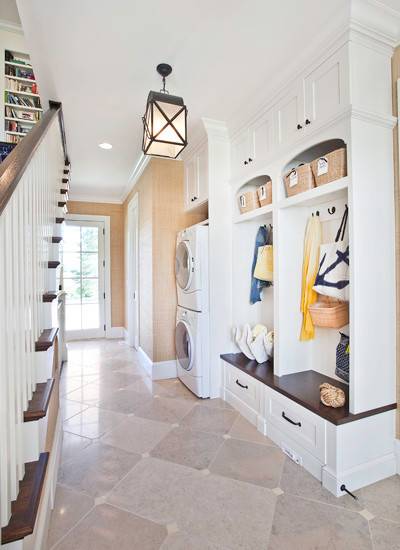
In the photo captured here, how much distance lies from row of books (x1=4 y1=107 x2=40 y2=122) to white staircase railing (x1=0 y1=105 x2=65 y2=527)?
81.0 inches

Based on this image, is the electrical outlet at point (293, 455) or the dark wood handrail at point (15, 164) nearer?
the dark wood handrail at point (15, 164)

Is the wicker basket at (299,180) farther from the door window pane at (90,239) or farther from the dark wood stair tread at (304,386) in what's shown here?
the door window pane at (90,239)

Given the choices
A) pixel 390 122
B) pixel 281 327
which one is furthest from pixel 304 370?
pixel 390 122

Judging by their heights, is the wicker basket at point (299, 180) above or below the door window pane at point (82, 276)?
above

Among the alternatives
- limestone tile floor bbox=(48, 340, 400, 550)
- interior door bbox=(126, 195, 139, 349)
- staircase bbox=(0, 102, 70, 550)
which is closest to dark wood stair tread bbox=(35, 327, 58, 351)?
staircase bbox=(0, 102, 70, 550)

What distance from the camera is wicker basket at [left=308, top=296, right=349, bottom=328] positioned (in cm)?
210

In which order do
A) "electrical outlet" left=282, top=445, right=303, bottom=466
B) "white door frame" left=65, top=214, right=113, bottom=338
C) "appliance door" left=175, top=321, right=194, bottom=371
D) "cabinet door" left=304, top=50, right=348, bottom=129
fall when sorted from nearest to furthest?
"cabinet door" left=304, top=50, right=348, bottom=129, "electrical outlet" left=282, top=445, right=303, bottom=466, "appliance door" left=175, top=321, right=194, bottom=371, "white door frame" left=65, top=214, right=113, bottom=338

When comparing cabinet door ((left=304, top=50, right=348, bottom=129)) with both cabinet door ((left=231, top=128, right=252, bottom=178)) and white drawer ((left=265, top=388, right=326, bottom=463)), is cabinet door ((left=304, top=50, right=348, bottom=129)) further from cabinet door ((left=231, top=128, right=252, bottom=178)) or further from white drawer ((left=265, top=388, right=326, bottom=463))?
white drawer ((left=265, top=388, right=326, bottom=463))

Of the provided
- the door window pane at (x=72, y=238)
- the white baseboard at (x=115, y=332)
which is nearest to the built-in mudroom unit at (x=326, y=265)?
the white baseboard at (x=115, y=332)

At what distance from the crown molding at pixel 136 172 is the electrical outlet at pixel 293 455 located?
3.38 meters

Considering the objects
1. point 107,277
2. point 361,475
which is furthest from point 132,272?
point 361,475

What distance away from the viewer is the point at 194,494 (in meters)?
1.78

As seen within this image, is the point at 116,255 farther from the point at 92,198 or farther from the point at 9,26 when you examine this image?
the point at 9,26

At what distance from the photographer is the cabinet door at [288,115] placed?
2.19 m
